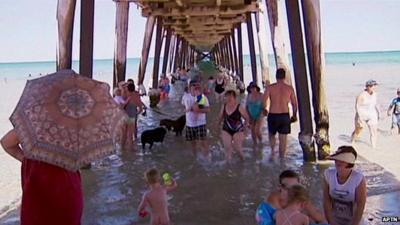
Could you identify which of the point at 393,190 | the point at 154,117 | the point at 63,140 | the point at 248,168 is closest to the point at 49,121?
the point at 63,140

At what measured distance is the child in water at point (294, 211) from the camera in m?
3.64

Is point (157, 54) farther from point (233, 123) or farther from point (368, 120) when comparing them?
point (233, 123)

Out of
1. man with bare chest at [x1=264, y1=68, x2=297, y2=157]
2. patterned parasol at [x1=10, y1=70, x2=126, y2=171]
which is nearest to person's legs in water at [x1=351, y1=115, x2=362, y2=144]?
man with bare chest at [x1=264, y1=68, x2=297, y2=157]

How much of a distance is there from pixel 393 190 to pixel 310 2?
10.2ft

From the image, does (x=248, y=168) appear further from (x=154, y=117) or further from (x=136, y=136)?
(x=154, y=117)

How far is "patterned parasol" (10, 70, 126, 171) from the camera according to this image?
308cm

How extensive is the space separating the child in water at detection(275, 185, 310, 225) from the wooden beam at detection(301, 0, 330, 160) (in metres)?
5.12

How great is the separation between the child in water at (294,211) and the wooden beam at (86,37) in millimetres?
5540

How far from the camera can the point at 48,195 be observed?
314cm

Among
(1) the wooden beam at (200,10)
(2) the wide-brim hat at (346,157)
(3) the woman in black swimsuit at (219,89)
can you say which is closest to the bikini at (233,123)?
(2) the wide-brim hat at (346,157)

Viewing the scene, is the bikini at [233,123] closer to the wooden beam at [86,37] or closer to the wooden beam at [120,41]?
the wooden beam at [86,37]

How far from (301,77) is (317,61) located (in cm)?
35

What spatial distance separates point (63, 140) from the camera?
3115 millimetres

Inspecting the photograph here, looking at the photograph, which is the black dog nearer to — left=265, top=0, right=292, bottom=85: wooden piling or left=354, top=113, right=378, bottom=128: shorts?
left=265, top=0, right=292, bottom=85: wooden piling
